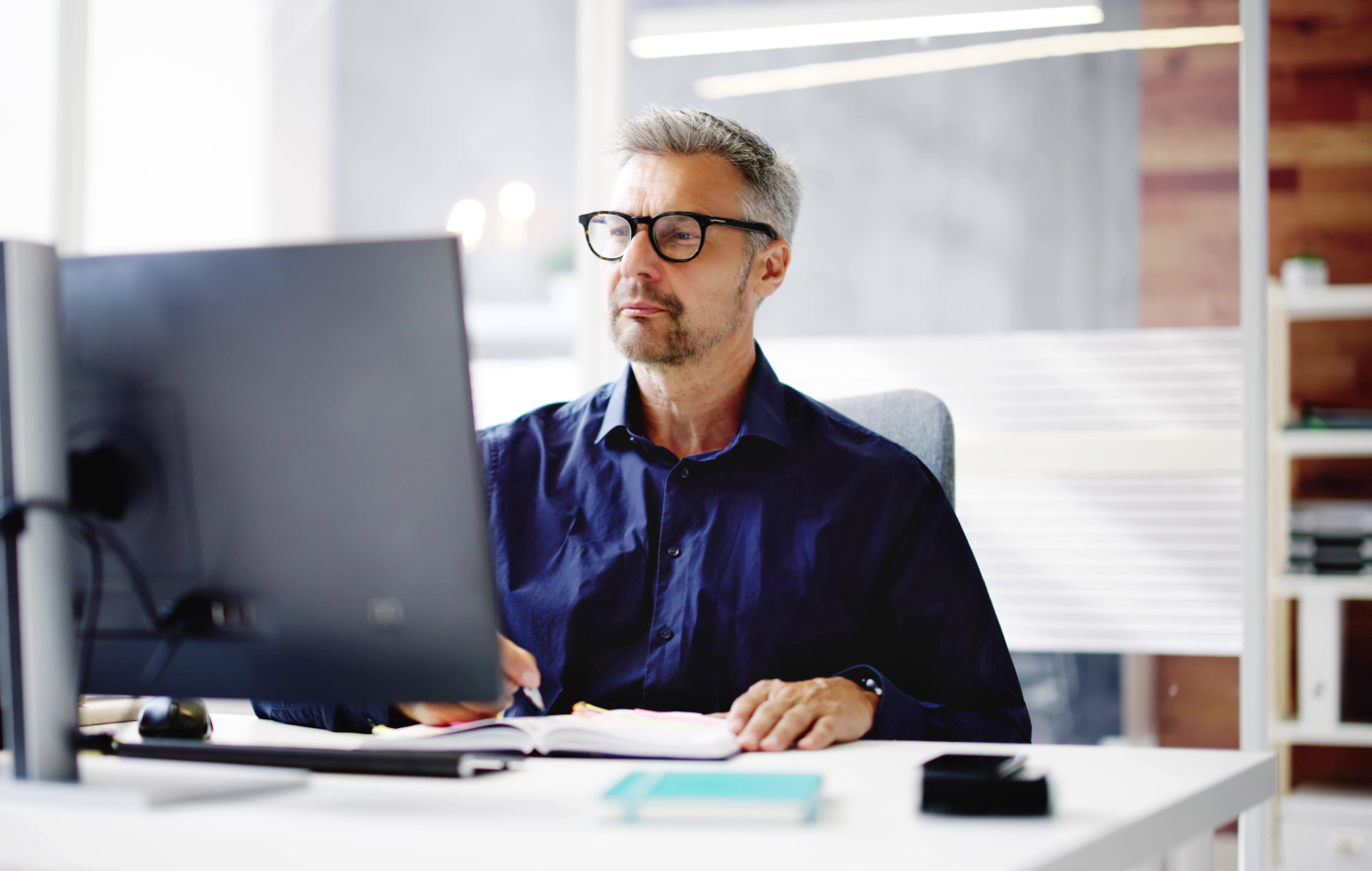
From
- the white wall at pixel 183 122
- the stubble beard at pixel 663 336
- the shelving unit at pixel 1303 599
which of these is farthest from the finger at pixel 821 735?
the white wall at pixel 183 122

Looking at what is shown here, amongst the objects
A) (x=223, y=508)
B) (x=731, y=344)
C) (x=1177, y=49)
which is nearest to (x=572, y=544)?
(x=731, y=344)

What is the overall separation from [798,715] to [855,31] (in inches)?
84.1

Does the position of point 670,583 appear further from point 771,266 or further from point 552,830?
point 552,830

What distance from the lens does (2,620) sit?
2.84 feet

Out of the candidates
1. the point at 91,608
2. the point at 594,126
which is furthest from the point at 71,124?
the point at 91,608

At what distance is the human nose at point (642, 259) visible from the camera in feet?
5.61

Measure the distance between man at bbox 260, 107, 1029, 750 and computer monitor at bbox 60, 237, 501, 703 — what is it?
47cm

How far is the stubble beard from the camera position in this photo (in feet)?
5.60

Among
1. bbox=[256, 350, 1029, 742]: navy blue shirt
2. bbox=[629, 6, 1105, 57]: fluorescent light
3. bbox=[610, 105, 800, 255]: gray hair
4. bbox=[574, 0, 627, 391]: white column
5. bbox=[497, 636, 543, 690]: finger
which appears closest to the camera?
bbox=[497, 636, 543, 690]: finger

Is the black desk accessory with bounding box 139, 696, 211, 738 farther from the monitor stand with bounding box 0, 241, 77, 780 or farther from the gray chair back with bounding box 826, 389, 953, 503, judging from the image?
the gray chair back with bounding box 826, 389, 953, 503

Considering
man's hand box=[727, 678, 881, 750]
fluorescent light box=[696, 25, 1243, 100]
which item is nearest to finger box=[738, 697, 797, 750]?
man's hand box=[727, 678, 881, 750]

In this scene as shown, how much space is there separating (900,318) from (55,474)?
7.06 feet

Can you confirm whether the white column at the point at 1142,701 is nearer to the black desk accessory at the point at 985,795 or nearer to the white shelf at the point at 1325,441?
the white shelf at the point at 1325,441

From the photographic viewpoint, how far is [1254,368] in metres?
2.57
